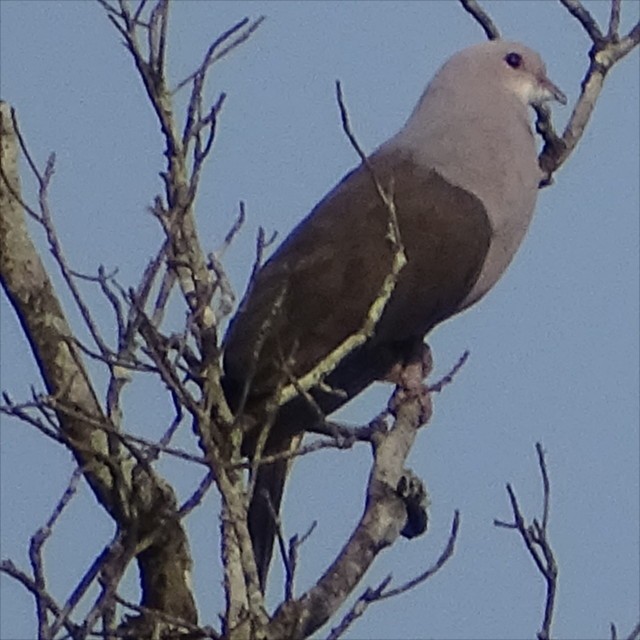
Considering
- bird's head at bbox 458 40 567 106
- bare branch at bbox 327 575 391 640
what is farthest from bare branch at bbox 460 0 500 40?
bare branch at bbox 327 575 391 640

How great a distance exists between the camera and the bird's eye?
682cm

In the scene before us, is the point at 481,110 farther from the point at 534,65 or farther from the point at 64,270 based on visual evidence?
the point at 64,270

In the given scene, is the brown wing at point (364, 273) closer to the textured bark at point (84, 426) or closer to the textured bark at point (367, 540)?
the textured bark at point (367, 540)

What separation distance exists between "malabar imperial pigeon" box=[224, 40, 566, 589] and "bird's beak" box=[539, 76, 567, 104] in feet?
0.62

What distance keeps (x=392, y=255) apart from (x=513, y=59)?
71.8 inches

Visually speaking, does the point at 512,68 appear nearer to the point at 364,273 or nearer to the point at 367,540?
the point at 364,273

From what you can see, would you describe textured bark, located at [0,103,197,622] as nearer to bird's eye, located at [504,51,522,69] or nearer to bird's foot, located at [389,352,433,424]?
bird's foot, located at [389,352,433,424]

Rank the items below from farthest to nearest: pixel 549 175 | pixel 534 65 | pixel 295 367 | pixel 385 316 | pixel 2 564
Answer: pixel 534 65, pixel 549 175, pixel 385 316, pixel 295 367, pixel 2 564

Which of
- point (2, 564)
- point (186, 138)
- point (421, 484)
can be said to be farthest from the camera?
point (421, 484)

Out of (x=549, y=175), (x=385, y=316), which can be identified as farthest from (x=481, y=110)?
(x=385, y=316)

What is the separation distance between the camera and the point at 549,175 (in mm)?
6316

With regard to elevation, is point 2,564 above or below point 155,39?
below

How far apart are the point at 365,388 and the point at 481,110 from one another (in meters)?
1.32

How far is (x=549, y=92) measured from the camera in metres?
6.90
